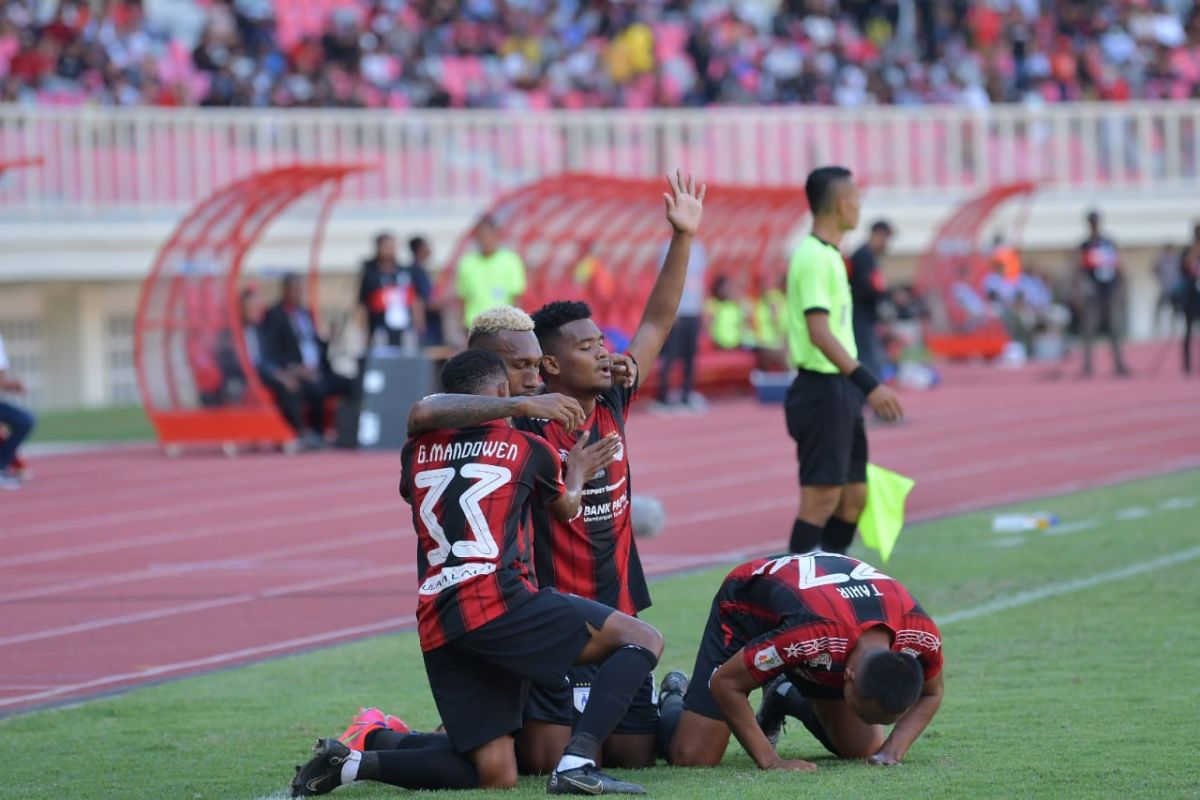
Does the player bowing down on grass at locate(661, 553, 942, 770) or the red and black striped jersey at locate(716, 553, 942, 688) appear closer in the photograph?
the player bowing down on grass at locate(661, 553, 942, 770)

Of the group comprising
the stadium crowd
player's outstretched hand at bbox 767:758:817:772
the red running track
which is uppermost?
the stadium crowd

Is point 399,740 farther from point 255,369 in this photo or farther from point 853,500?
point 255,369

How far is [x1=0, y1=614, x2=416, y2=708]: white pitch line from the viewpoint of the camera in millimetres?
9062

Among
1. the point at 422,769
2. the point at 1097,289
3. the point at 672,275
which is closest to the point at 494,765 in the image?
the point at 422,769

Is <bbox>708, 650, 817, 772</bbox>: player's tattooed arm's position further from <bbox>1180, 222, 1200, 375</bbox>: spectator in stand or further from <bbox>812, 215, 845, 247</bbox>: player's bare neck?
<bbox>1180, 222, 1200, 375</bbox>: spectator in stand

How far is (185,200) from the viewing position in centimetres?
2694

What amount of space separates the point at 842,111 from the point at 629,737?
25.6 metres

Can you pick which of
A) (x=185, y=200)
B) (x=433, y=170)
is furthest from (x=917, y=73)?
(x=185, y=200)

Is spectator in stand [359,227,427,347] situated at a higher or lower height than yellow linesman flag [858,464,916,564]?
higher

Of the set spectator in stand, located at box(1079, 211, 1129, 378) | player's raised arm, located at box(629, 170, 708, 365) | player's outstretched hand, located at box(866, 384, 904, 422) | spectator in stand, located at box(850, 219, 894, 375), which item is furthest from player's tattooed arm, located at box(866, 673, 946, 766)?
spectator in stand, located at box(1079, 211, 1129, 378)

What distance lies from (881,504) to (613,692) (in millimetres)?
4174

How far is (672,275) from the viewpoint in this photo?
25.7 feet

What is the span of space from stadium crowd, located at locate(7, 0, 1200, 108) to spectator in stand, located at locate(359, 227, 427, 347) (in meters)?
7.32

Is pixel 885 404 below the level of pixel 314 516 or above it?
above
